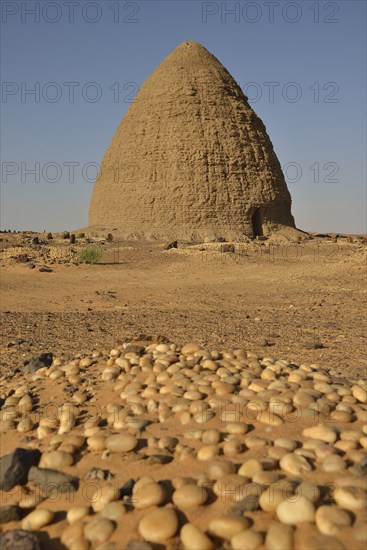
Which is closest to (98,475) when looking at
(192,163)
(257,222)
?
(192,163)

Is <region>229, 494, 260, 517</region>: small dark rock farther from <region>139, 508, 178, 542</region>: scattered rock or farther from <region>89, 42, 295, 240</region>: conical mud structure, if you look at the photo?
<region>89, 42, 295, 240</region>: conical mud structure

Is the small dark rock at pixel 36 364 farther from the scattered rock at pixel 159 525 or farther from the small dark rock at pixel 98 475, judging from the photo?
the scattered rock at pixel 159 525

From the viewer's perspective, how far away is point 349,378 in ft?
14.5

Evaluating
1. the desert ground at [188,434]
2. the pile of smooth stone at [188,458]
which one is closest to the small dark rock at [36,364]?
the desert ground at [188,434]

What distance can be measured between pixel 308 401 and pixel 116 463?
1361 mm

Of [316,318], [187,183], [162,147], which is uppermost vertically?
[162,147]

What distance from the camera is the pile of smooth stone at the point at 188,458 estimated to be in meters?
2.15

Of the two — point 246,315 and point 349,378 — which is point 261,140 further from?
point 349,378

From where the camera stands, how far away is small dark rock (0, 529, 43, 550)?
2098 millimetres

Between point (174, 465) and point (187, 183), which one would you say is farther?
point (187, 183)

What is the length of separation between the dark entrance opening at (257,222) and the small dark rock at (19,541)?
1057 inches

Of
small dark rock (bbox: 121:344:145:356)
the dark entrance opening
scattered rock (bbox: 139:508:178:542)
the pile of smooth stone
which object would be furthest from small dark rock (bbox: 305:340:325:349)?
the dark entrance opening

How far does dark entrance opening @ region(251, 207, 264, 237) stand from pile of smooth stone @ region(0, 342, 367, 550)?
2475cm

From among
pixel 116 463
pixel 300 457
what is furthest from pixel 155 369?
pixel 300 457
